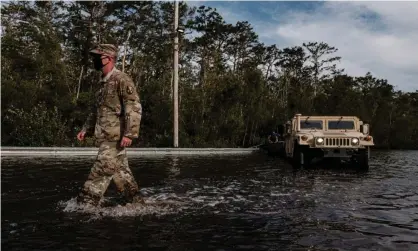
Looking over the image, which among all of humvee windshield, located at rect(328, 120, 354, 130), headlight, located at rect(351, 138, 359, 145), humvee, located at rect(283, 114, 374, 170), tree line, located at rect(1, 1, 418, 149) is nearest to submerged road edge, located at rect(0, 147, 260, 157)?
tree line, located at rect(1, 1, 418, 149)

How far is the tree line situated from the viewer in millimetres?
23219

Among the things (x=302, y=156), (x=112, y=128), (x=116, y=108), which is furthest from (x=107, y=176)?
(x=302, y=156)

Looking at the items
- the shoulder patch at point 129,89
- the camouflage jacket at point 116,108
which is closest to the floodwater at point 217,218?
the camouflage jacket at point 116,108

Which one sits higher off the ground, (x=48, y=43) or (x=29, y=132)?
(x=48, y=43)

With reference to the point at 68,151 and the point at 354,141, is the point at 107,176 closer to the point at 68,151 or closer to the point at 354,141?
the point at 354,141

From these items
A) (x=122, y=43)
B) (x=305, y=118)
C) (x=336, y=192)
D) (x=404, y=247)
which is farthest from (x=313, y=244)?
(x=122, y=43)

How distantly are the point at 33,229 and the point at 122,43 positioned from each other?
32.7m

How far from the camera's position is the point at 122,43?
35.4 meters

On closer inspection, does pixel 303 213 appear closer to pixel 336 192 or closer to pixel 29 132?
pixel 336 192

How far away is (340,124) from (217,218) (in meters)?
11.0

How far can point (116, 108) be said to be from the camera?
5645 millimetres

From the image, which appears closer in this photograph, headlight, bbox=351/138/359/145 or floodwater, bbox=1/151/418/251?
floodwater, bbox=1/151/418/251

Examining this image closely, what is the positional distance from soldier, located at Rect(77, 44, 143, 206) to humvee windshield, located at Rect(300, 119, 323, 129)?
10.6 metres

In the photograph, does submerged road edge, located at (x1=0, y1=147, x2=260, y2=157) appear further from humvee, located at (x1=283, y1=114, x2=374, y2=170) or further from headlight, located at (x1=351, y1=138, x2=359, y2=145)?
headlight, located at (x1=351, y1=138, x2=359, y2=145)
